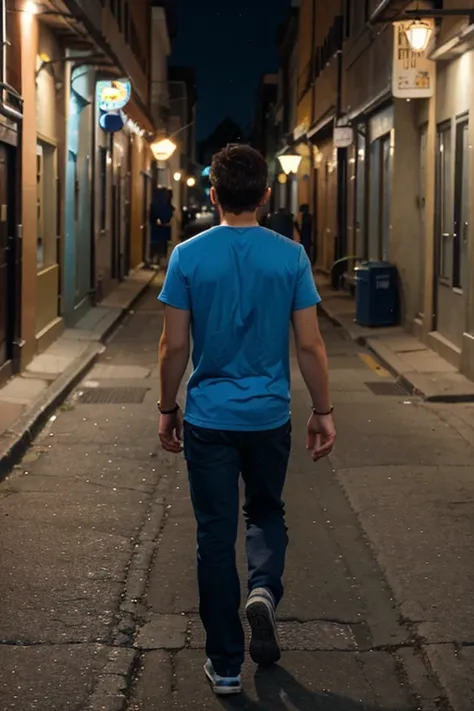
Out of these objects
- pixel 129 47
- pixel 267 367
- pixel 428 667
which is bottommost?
pixel 428 667

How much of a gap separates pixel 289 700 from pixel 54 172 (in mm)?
13022

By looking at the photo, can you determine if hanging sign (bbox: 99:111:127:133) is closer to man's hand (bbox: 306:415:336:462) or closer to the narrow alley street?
the narrow alley street

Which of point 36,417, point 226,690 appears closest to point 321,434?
point 226,690

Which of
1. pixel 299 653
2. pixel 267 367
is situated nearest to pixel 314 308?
pixel 267 367

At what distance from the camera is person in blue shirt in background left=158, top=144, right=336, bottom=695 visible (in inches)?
176

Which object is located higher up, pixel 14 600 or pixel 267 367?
pixel 267 367

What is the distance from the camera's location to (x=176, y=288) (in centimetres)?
450

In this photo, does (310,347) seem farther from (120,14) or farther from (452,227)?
(120,14)

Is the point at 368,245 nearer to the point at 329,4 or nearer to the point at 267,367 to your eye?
the point at 329,4

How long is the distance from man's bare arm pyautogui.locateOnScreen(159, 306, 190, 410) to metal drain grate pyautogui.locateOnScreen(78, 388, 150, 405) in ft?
23.6

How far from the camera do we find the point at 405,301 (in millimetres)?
17938

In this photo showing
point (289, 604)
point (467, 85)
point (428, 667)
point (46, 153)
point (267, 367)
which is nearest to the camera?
point (267, 367)

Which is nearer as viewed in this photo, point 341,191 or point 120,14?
point 341,191

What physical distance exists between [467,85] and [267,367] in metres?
10.2
